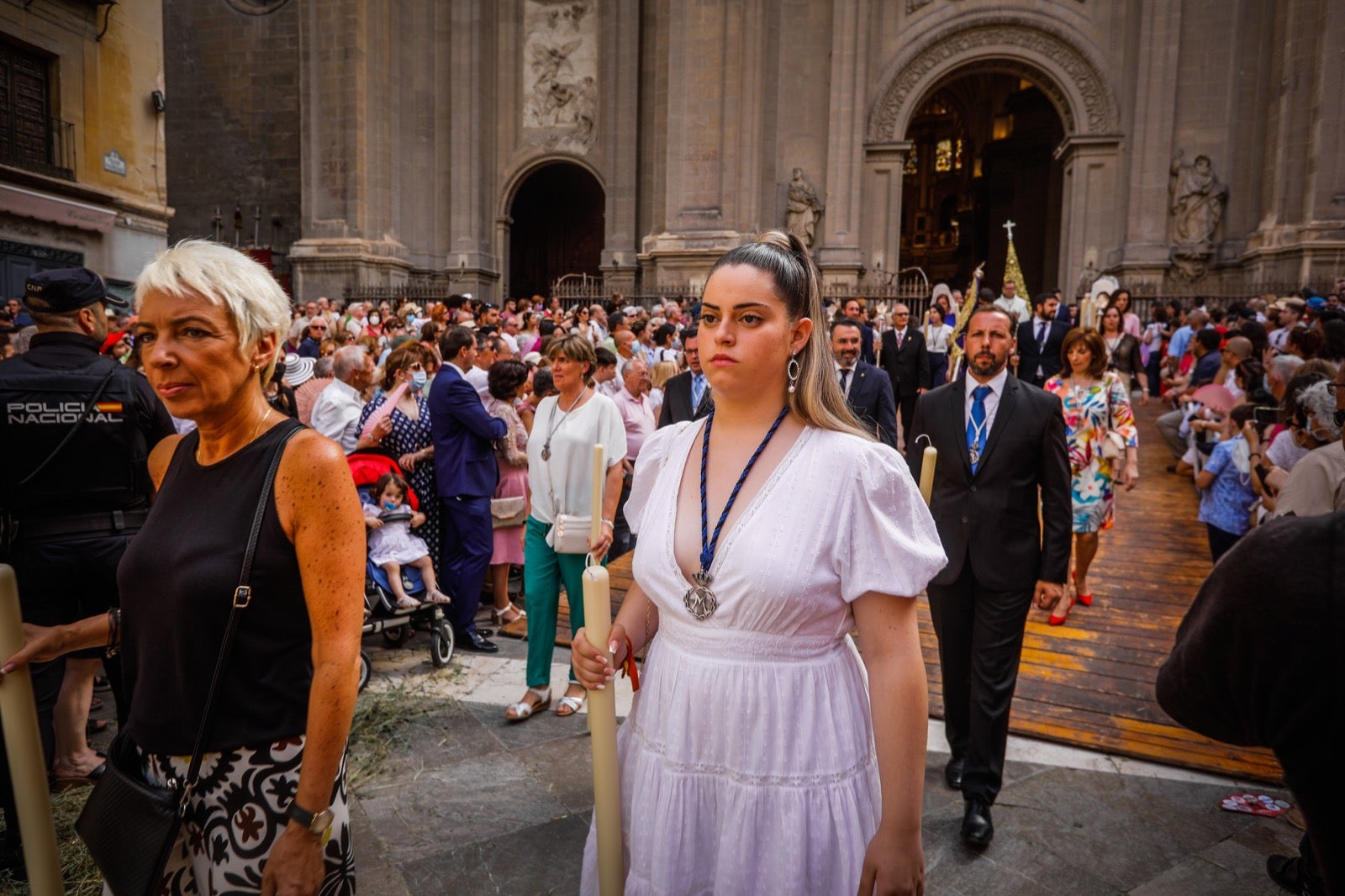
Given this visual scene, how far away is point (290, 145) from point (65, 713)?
82.0ft

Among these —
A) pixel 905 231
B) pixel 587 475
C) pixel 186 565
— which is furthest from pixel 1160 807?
pixel 905 231

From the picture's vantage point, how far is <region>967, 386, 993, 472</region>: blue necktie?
13.0 feet

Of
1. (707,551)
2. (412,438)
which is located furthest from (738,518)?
(412,438)

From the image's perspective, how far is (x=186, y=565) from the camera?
1814 mm

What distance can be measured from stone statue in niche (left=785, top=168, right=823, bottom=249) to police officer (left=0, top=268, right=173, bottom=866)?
1939 cm

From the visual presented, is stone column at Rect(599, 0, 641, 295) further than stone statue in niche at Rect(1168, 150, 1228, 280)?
Yes

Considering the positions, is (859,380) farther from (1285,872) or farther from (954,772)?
(1285,872)

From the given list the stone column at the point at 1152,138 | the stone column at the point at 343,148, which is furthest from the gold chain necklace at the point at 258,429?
the stone column at the point at 1152,138

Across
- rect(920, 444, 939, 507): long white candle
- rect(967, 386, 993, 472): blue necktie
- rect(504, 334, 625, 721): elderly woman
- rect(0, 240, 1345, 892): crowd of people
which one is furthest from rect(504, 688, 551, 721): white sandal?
rect(920, 444, 939, 507): long white candle

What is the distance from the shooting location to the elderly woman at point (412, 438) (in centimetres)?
623

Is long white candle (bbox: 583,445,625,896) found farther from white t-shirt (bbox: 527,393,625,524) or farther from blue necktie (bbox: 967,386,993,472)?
white t-shirt (bbox: 527,393,625,524)

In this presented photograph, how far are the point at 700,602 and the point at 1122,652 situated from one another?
5.11m

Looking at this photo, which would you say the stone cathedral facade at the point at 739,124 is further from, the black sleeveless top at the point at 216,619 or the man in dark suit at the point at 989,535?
the black sleeveless top at the point at 216,619

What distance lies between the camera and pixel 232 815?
1896mm
